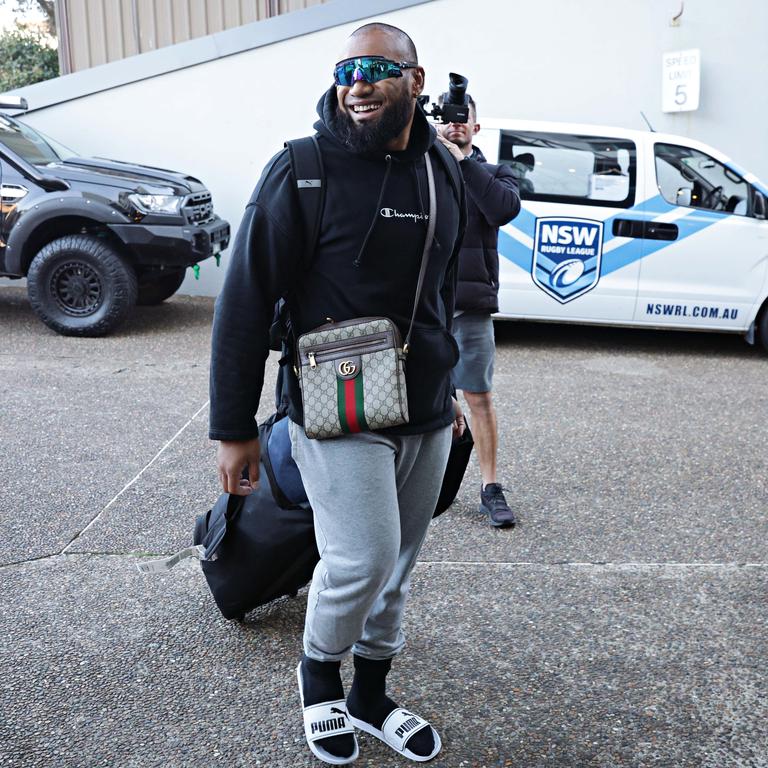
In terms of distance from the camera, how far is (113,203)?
25.9ft

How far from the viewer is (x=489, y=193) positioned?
3891mm

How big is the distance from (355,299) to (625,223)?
233 inches

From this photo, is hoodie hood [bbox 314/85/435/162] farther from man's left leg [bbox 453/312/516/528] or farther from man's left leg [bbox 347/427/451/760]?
man's left leg [bbox 453/312/516/528]

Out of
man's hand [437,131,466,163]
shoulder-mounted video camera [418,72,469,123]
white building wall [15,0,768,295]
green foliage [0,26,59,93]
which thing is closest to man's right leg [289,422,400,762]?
man's hand [437,131,466,163]

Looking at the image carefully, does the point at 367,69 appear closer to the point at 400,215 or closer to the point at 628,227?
the point at 400,215

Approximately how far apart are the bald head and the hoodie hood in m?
0.10

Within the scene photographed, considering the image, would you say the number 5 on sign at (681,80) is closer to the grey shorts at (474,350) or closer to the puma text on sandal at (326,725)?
the grey shorts at (474,350)

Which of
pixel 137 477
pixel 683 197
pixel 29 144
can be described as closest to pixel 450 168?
pixel 137 477

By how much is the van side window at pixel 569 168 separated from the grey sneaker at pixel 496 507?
3.95m

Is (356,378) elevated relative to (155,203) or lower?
elevated

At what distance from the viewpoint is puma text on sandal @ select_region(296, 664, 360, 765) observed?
2598mm

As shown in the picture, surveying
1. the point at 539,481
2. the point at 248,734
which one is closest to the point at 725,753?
A: the point at 248,734

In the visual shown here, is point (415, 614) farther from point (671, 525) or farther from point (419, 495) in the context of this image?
point (671, 525)

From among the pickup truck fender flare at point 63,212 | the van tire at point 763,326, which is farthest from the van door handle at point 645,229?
the pickup truck fender flare at point 63,212
